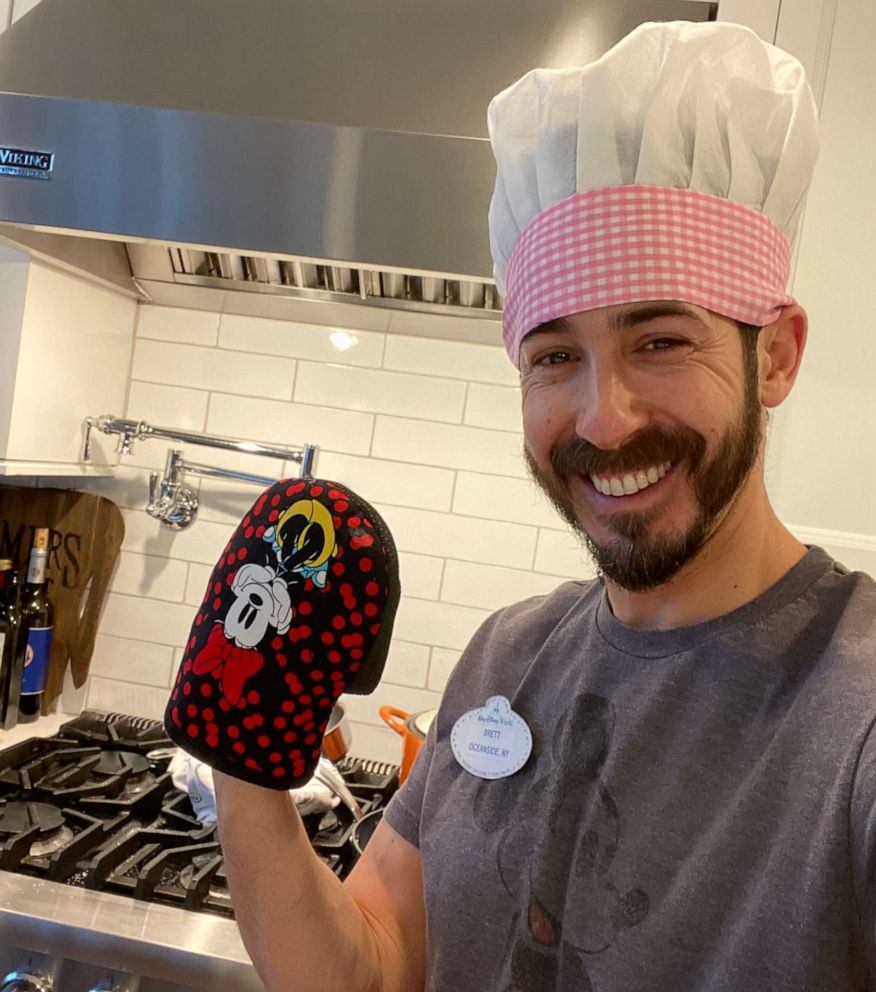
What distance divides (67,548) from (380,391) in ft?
2.09

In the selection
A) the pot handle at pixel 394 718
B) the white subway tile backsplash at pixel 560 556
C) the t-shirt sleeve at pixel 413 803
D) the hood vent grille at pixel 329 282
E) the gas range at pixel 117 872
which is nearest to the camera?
the t-shirt sleeve at pixel 413 803

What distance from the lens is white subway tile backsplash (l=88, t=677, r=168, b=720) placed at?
1.59m

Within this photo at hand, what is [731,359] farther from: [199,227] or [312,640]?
[199,227]

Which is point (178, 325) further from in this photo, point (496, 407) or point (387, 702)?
point (387, 702)

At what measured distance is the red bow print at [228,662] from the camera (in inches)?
24.0

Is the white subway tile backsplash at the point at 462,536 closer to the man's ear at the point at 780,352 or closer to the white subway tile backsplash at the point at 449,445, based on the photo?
the white subway tile backsplash at the point at 449,445

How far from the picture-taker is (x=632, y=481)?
612 millimetres

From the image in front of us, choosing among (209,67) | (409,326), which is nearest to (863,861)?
(209,67)

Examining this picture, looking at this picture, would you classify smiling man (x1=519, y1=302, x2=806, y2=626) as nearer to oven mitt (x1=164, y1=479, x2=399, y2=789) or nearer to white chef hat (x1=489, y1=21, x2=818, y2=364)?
white chef hat (x1=489, y1=21, x2=818, y2=364)

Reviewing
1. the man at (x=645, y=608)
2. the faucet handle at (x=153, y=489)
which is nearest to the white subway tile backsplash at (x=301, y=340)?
the faucet handle at (x=153, y=489)

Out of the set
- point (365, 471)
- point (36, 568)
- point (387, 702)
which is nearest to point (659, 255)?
point (365, 471)

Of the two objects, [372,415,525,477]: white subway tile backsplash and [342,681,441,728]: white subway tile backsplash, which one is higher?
[372,415,525,477]: white subway tile backsplash

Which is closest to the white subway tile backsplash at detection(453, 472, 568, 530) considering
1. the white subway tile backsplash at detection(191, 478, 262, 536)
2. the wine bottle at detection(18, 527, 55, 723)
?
the white subway tile backsplash at detection(191, 478, 262, 536)

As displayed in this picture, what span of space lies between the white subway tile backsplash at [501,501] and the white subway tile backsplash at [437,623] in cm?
17
